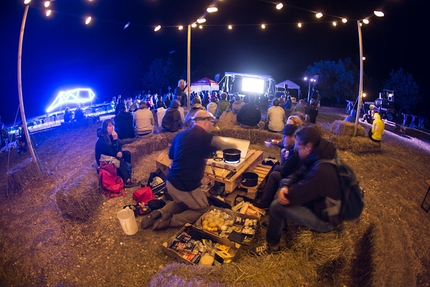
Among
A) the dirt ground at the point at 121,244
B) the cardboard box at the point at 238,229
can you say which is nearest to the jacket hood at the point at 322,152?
the dirt ground at the point at 121,244

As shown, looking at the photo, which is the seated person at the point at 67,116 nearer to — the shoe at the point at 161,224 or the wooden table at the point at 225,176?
the wooden table at the point at 225,176

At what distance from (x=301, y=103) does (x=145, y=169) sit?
7939 millimetres

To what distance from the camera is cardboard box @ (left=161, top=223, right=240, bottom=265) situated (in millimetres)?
3387

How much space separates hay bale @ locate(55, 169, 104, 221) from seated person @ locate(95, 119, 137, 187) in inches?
30.5

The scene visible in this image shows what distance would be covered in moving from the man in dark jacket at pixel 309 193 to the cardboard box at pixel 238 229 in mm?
218

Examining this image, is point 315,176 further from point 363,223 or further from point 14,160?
point 14,160

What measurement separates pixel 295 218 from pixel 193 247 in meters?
1.55

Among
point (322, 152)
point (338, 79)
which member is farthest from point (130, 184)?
point (338, 79)

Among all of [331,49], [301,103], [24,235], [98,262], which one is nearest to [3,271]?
[24,235]

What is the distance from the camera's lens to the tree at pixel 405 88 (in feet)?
124

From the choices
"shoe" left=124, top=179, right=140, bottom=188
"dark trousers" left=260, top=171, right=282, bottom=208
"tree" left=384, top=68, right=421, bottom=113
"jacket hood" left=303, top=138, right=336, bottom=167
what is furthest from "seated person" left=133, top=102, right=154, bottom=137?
"tree" left=384, top=68, right=421, bottom=113

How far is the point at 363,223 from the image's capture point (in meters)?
4.04

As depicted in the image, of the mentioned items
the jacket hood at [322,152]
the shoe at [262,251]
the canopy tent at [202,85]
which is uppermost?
the canopy tent at [202,85]

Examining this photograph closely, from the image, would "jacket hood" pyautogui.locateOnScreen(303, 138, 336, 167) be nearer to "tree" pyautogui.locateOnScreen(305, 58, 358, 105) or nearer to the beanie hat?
the beanie hat
